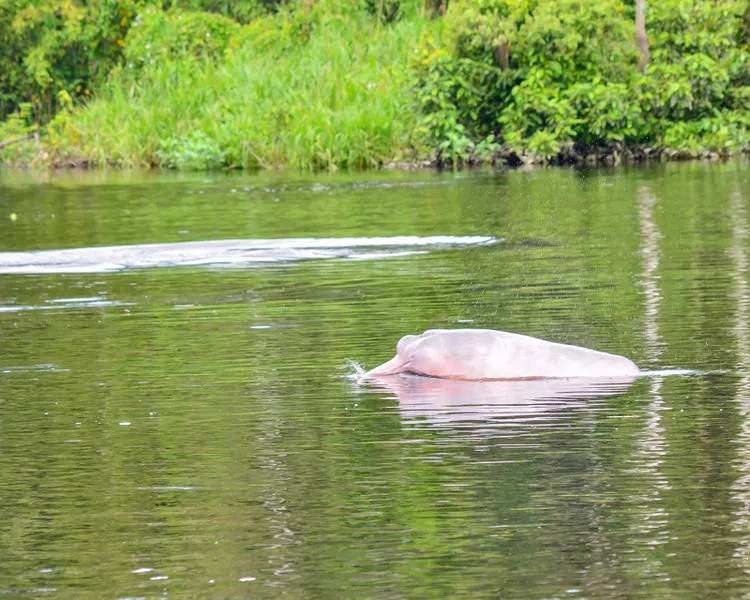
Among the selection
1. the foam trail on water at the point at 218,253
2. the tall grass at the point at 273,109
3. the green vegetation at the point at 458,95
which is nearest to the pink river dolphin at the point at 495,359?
the foam trail on water at the point at 218,253

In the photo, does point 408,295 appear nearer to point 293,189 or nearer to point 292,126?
point 293,189

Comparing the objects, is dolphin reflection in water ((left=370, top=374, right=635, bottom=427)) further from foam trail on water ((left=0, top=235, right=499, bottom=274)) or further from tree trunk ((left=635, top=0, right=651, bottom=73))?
tree trunk ((left=635, top=0, right=651, bottom=73))

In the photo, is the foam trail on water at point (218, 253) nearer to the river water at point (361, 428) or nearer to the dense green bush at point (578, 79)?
the river water at point (361, 428)

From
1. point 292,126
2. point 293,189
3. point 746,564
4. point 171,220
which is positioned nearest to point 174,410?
point 746,564

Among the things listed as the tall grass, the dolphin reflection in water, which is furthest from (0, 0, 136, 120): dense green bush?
the dolphin reflection in water

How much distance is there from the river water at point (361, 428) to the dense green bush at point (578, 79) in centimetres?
1328

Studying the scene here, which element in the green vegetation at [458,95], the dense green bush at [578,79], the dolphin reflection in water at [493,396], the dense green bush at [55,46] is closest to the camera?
the dolphin reflection in water at [493,396]

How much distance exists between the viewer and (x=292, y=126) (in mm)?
27016

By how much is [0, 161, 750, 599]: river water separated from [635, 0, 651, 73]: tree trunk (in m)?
14.6

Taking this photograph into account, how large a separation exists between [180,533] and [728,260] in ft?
23.7

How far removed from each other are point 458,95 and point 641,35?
3.18 m

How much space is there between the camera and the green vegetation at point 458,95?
85.5ft

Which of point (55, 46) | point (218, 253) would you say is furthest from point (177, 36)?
point (218, 253)

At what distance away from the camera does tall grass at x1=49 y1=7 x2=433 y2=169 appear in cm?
2675
